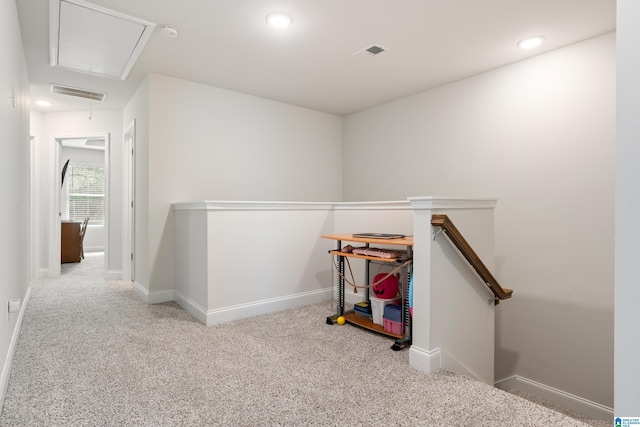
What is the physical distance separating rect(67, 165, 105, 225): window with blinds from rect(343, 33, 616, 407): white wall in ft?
26.6

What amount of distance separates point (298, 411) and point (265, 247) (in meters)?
1.81

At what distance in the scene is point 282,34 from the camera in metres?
2.79

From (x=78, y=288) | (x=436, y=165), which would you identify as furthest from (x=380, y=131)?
(x=78, y=288)

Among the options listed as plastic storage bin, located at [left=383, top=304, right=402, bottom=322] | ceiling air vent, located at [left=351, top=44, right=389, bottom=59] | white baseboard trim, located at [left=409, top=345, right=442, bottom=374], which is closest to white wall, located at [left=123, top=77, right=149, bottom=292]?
ceiling air vent, located at [left=351, top=44, right=389, bottom=59]

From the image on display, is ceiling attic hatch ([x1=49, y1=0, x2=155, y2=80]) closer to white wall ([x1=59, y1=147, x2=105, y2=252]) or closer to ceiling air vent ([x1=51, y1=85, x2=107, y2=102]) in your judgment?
ceiling air vent ([x1=51, y1=85, x2=107, y2=102])

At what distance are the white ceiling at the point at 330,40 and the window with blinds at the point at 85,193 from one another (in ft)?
15.7

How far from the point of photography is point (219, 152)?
400cm

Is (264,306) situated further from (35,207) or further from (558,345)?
(35,207)

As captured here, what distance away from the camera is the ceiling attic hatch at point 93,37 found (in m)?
2.41

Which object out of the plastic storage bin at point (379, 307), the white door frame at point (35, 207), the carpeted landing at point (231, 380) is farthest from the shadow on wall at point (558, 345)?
the white door frame at point (35, 207)

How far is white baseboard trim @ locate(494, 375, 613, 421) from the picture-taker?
2863 mm

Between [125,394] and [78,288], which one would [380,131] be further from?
[78,288]

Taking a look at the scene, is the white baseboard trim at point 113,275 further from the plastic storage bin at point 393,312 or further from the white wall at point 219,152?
the plastic storage bin at point 393,312

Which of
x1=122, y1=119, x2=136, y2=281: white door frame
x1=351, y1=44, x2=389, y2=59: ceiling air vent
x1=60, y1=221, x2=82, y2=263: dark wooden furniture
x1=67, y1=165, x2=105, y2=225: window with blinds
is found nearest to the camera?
x1=351, y1=44, x2=389, y2=59: ceiling air vent
